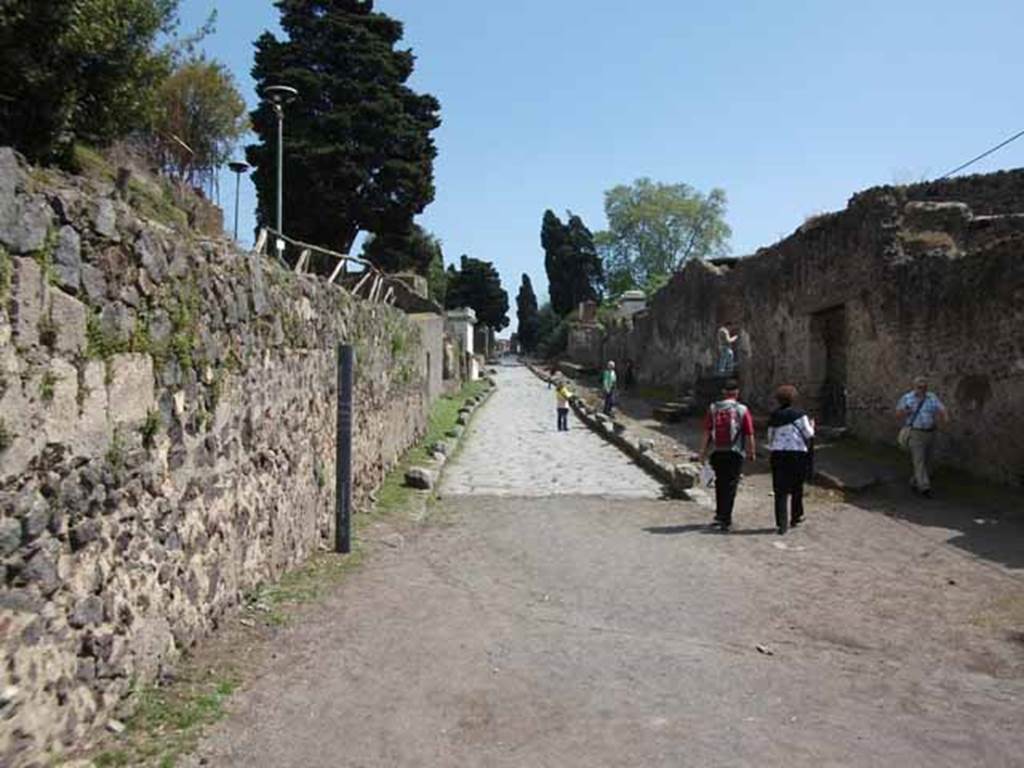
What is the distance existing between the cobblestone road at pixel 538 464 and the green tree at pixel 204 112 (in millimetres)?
22510

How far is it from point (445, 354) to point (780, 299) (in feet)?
52.7

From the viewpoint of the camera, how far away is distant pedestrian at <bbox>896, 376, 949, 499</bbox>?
37.6 ft

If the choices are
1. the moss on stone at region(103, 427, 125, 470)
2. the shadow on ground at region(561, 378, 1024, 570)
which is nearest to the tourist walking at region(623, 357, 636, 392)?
the shadow on ground at region(561, 378, 1024, 570)

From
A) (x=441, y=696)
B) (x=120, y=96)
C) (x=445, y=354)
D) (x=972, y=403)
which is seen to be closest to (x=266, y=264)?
(x=441, y=696)

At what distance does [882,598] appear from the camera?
7.14 m

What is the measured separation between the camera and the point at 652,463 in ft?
48.8

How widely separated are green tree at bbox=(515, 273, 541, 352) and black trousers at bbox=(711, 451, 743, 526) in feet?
271

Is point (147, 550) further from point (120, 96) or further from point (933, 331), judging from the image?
point (120, 96)

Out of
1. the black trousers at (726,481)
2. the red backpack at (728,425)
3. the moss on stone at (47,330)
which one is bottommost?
the black trousers at (726,481)

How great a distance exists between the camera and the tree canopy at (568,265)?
82.1 meters

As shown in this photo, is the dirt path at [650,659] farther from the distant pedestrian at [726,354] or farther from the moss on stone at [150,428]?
the distant pedestrian at [726,354]

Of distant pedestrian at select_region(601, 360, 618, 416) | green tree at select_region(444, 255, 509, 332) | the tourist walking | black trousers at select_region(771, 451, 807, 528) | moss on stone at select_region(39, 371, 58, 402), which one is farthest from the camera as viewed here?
green tree at select_region(444, 255, 509, 332)

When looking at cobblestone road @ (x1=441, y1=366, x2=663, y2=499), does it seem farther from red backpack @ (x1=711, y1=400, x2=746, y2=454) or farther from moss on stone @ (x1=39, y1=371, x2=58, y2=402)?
moss on stone @ (x1=39, y1=371, x2=58, y2=402)

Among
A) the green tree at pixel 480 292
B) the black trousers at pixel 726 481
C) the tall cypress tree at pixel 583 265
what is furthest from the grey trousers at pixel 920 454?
the green tree at pixel 480 292
